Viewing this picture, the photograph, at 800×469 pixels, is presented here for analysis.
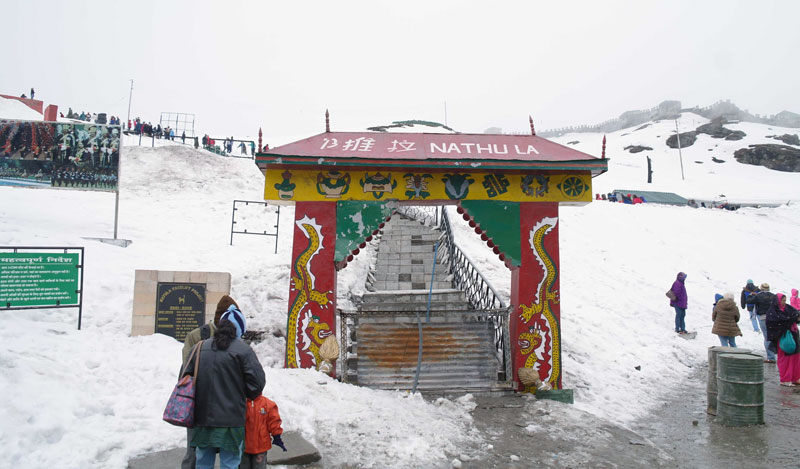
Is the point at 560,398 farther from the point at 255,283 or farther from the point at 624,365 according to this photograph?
the point at 255,283

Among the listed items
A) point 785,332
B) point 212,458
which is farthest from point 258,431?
point 785,332

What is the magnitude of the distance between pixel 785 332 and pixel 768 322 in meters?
0.36

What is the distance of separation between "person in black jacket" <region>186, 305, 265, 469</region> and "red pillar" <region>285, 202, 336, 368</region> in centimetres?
514

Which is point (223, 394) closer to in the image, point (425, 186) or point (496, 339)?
point (425, 186)

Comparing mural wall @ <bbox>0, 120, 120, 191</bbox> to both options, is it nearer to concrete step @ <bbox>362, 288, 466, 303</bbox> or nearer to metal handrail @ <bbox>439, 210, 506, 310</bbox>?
concrete step @ <bbox>362, 288, 466, 303</bbox>

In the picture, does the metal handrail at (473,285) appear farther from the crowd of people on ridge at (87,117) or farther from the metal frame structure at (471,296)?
the crowd of people on ridge at (87,117)

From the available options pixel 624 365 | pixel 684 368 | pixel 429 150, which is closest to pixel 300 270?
pixel 429 150

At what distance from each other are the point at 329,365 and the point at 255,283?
4467 millimetres

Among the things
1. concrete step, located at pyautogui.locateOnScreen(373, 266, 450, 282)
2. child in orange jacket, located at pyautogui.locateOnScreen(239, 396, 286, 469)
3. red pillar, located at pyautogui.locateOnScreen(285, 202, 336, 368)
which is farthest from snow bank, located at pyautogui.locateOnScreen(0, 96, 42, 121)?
child in orange jacket, located at pyautogui.locateOnScreen(239, 396, 286, 469)

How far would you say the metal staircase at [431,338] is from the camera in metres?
9.45

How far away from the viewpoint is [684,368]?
38.8ft

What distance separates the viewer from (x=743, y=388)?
25.7 feet

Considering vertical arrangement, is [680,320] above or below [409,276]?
below

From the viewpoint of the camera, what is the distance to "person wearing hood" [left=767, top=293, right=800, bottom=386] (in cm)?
964
